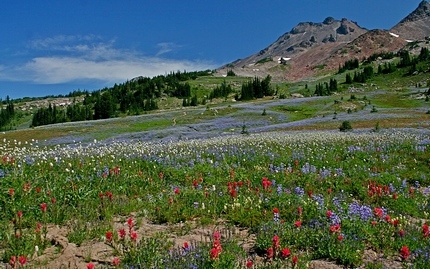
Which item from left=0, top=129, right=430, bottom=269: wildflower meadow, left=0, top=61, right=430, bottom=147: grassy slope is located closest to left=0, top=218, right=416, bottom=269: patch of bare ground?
left=0, top=129, right=430, bottom=269: wildflower meadow

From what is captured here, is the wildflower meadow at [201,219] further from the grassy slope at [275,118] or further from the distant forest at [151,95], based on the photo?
the distant forest at [151,95]

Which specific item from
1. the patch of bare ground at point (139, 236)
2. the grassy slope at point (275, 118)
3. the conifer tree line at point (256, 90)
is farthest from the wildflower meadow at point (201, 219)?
the conifer tree line at point (256, 90)

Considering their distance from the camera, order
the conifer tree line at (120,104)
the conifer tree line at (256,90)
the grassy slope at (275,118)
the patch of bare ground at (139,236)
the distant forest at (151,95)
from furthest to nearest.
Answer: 1. the conifer tree line at (120,104)
2. the distant forest at (151,95)
3. the conifer tree line at (256,90)
4. the grassy slope at (275,118)
5. the patch of bare ground at (139,236)

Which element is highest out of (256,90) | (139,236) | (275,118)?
(256,90)

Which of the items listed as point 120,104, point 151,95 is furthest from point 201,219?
point 151,95

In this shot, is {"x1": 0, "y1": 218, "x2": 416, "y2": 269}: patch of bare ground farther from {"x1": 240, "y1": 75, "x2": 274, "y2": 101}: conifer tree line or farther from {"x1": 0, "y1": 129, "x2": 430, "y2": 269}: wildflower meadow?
{"x1": 240, "y1": 75, "x2": 274, "y2": 101}: conifer tree line

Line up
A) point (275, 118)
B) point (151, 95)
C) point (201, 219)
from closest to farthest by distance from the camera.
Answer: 1. point (201, 219)
2. point (275, 118)
3. point (151, 95)

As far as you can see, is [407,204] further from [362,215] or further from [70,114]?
[70,114]

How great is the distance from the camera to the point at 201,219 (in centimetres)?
855

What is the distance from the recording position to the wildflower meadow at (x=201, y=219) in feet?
21.2

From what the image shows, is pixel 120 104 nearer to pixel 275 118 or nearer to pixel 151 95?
pixel 151 95

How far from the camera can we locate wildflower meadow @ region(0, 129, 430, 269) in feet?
21.2

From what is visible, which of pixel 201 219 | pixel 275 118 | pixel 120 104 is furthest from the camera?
pixel 120 104

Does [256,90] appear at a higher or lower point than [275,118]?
higher
